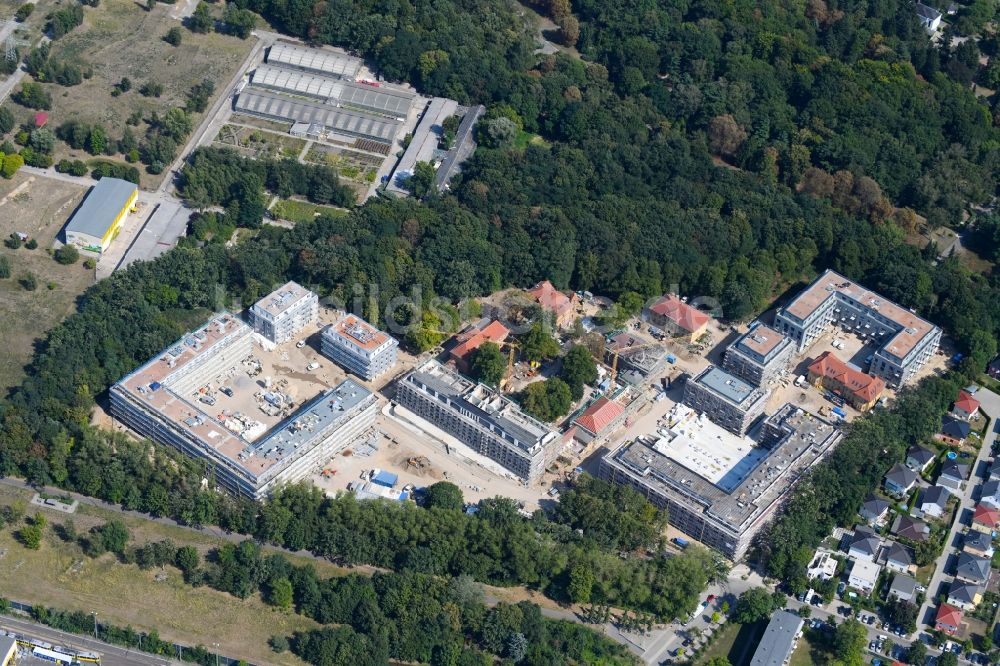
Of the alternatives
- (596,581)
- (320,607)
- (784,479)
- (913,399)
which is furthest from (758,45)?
(320,607)

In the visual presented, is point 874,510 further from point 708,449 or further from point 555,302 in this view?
point 555,302

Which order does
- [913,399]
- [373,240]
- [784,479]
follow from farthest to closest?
[373,240], [913,399], [784,479]

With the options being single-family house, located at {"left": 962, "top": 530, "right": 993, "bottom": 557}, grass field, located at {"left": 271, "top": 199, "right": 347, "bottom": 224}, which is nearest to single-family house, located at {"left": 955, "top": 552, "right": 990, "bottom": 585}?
single-family house, located at {"left": 962, "top": 530, "right": 993, "bottom": 557}

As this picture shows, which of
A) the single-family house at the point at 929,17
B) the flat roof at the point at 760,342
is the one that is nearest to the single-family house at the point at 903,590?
the flat roof at the point at 760,342

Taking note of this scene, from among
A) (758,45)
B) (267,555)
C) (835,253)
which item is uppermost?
(758,45)

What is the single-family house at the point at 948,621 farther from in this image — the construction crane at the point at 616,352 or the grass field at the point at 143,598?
the grass field at the point at 143,598

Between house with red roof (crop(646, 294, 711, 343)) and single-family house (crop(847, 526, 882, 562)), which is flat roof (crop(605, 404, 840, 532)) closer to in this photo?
single-family house (crop(847, 526, 882, 562))

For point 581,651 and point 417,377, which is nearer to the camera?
point 581,651

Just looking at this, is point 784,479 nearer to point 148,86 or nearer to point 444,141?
point 444,141
